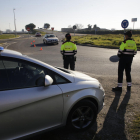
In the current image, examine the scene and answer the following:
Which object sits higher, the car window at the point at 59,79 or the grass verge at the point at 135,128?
the car window at the point at 59,79

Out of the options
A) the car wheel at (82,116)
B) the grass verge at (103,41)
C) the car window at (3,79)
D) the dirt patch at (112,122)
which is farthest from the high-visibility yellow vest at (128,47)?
the grass verge at (103,41)

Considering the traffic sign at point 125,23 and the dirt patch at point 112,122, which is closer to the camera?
the dirt patch at point 112,122

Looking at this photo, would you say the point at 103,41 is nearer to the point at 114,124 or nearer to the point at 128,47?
Answer: the point at 128,47

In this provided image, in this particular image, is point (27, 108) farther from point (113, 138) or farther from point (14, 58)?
point (113, 138)

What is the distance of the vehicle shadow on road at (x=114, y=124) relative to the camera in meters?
2.90

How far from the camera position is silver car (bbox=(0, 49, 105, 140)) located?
221cm

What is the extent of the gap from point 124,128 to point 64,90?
60.5 inches

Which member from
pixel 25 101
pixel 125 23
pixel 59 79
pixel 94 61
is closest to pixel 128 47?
pixel 59 79

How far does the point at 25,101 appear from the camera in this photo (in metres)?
2.27

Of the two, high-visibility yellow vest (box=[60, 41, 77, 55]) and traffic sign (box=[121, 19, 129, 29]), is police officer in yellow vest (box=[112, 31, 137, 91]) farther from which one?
traffic sign (box=[121, 19, 129, 29])

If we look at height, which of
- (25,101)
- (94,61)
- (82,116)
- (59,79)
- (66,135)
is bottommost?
(66,135)

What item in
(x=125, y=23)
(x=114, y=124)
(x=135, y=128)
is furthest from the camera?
(x=125, y=23)

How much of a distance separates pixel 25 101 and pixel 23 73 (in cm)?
49

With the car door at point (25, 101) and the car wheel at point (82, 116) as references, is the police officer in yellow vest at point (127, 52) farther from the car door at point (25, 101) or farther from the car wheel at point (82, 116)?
the car door at point (25, 101)
